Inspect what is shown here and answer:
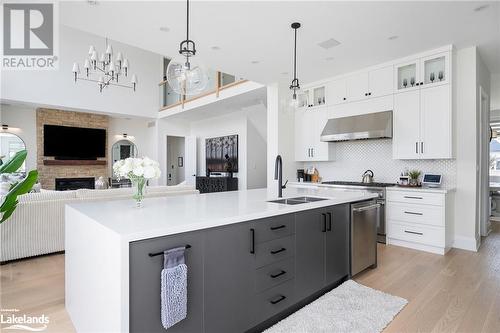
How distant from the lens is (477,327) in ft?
6.68

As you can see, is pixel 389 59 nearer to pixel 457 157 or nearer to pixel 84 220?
pixel 457 157

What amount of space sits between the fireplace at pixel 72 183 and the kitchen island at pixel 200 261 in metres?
7.52

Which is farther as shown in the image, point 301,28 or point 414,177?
point 414,177

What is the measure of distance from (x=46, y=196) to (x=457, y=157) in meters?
5.86

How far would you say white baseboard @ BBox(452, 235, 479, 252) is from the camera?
12.6 feet

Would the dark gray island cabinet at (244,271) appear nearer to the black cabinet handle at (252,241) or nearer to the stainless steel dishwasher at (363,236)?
the black cabinet handle at (252,241)

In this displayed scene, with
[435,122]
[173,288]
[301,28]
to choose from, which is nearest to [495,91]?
[435,122]

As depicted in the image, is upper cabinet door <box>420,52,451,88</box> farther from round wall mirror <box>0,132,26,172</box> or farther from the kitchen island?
round wall mirror <box>0,132,26,172</box>

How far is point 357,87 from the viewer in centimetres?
484

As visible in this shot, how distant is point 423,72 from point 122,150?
31.8 feet

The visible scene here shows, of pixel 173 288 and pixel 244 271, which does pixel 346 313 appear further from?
pixel 173 288

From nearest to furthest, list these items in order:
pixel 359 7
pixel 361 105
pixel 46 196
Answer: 1. pixel 359 7
2. pixel 46 196
3. pixel 361 105

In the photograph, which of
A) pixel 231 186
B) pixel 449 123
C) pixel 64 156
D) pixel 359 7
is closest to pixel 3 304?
pixel 359 7

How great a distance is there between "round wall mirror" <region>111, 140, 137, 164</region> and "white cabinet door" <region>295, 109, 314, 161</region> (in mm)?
6944
